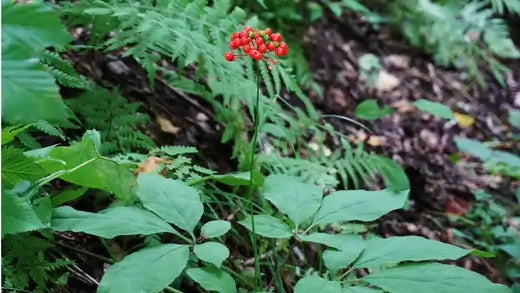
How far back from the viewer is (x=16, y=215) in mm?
1002

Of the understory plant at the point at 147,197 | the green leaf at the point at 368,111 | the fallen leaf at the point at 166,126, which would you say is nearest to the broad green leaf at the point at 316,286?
the understory plant at the point at 147,197


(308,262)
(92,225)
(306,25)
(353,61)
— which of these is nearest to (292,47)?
(306,25)

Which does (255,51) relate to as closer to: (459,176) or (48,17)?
(48,17)

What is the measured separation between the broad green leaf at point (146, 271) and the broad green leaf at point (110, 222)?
0.06 m

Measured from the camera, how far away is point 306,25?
3361 mm

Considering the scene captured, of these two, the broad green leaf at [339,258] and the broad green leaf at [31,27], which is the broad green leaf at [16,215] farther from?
the broad green leaf at [339,258]

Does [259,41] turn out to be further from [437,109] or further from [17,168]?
[437,109]

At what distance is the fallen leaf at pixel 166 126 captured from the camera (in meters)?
2.20

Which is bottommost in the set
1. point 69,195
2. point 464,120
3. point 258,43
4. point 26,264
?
point 464,120

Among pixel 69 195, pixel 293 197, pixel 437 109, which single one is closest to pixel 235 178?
pixel 293 197

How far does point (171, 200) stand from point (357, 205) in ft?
1.46

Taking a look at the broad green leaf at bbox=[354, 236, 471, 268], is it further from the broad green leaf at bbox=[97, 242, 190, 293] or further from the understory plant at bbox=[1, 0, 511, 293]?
the broad green leaf at bbox=[97, 242, 190, 293]

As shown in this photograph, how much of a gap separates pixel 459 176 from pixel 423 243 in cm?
193

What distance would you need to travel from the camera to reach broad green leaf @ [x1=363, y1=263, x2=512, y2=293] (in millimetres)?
1128
